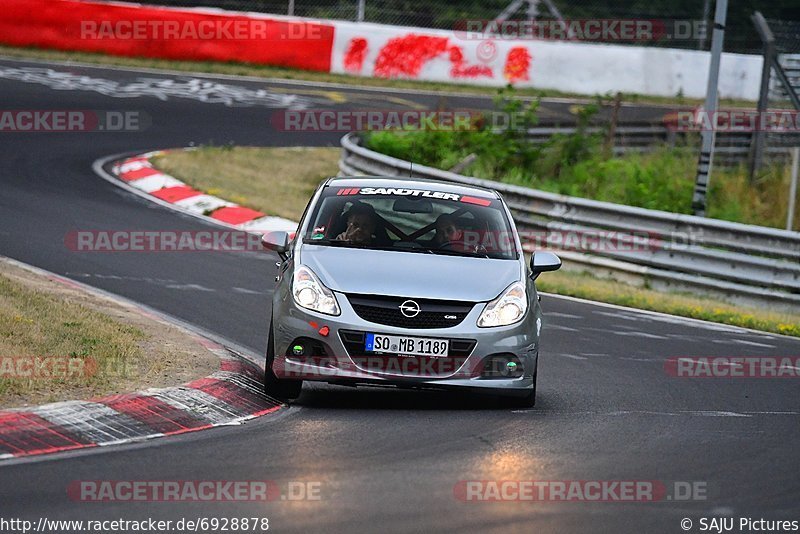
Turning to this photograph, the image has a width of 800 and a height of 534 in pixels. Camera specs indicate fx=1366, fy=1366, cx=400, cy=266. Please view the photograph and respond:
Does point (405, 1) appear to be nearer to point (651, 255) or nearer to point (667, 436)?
Result: point (651, 255)

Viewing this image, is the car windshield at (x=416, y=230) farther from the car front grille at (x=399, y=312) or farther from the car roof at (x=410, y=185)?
the car front grille at (x=399, y=312)

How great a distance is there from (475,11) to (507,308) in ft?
85.0

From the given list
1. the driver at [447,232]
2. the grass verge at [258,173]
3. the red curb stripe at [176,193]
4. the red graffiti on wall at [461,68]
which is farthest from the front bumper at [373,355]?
the red graffiti on wall at [461,68]

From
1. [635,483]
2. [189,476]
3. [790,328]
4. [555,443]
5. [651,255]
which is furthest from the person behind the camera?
[651,255]

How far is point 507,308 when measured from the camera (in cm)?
882

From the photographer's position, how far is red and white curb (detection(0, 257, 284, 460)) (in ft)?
22.9

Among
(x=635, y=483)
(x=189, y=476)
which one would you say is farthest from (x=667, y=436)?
(x=189, y=476)

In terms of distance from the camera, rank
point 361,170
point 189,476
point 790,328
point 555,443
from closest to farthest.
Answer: point 189,476
point 555,443
point 790,328
point 361,170

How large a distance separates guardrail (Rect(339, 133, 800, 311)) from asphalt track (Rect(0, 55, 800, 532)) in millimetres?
2192

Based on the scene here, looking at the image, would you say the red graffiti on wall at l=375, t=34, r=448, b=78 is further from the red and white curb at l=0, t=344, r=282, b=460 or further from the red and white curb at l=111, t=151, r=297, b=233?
the red and white curb at l=0, t=344, r=282, b=460

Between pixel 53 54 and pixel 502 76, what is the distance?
417 inches

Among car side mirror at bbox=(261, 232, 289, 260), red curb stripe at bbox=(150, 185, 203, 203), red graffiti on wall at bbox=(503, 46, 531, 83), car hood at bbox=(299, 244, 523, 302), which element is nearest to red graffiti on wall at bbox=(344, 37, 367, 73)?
red graffiti on wall at bbox=(503, 46, 531, 83)

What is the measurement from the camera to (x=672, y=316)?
14.6 meters

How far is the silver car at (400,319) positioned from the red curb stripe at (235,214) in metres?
8.90
